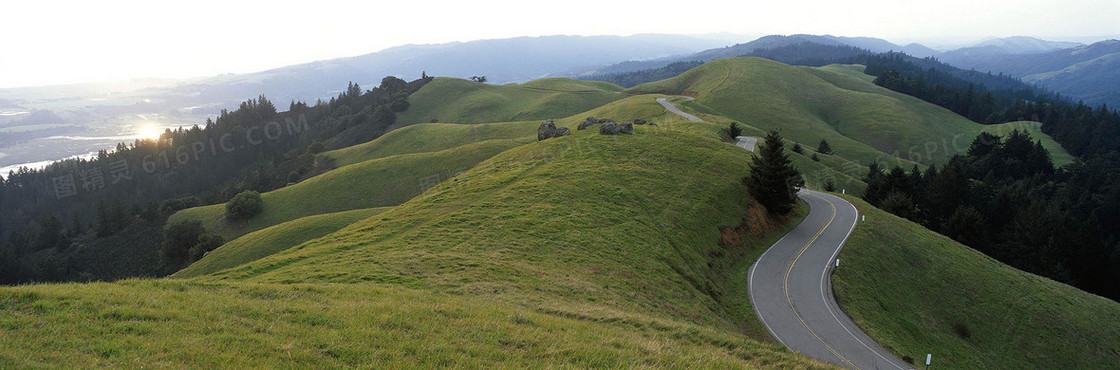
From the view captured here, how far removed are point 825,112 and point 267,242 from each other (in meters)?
138

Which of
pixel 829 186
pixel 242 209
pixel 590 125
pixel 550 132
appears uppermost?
pixel 590 125

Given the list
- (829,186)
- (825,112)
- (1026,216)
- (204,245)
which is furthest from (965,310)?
(825,112)

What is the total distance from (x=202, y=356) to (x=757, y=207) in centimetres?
4124

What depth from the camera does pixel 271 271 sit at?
69.8ft

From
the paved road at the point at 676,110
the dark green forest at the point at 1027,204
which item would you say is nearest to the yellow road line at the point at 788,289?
the dark green forest at the point at 1027,204

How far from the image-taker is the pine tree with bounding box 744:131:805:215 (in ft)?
136

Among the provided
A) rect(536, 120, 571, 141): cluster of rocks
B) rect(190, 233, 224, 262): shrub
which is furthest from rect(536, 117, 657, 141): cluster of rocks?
rect(190, 233, 224, 262): shrub

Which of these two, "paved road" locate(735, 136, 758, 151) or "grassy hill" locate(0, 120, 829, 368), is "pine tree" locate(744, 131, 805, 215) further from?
"paved road" locate(735, 136, 758, 151)

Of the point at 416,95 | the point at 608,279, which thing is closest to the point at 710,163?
the point at 608,279

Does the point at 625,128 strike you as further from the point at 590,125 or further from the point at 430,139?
the point at 430,139

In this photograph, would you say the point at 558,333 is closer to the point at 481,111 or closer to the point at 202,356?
the point at 202,356

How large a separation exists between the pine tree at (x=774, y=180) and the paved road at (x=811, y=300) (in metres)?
2.80

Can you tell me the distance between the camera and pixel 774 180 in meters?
41.7

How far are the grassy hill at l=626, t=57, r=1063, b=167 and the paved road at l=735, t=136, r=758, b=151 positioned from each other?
2859 cm
